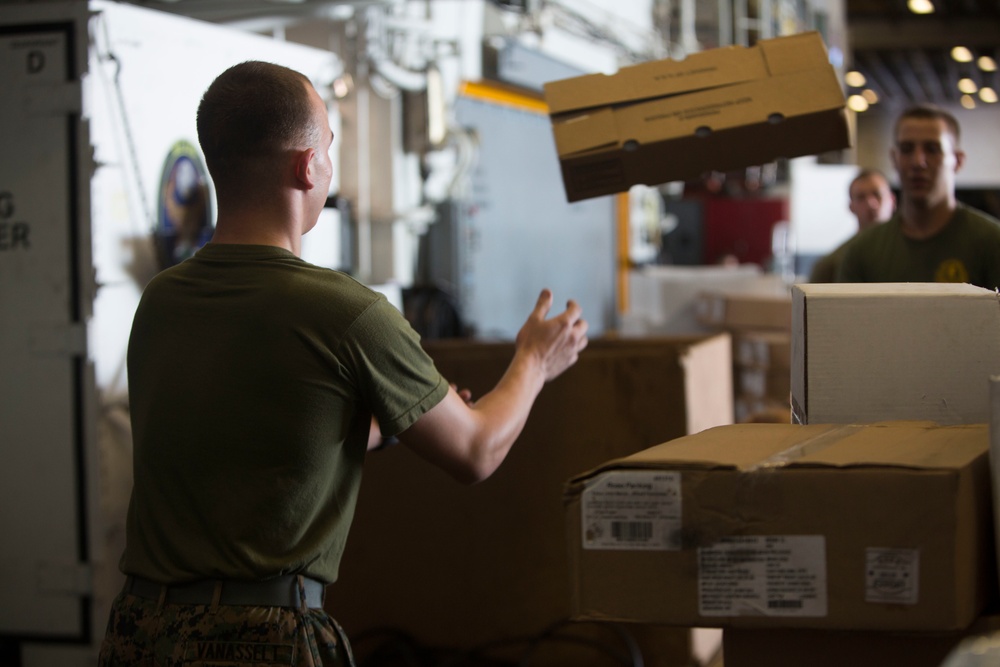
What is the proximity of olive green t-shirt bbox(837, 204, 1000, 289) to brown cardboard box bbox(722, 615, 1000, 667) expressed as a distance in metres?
1.59

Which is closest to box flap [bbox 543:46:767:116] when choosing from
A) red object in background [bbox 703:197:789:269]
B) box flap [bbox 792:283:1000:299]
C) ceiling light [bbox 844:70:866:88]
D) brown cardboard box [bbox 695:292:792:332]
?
box flap [bbox 792:283:1000:299]

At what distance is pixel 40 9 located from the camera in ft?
9.57

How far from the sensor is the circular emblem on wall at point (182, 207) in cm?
317

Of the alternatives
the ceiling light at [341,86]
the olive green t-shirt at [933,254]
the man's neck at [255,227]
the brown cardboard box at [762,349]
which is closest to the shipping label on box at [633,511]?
the man's neck at [255,227]

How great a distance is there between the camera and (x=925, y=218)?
2.97m

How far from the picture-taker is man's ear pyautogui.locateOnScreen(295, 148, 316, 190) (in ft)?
5.15

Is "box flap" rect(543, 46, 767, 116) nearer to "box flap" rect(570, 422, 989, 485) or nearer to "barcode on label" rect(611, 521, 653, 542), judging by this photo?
"box flap" rect(570, 422, 989, 485)

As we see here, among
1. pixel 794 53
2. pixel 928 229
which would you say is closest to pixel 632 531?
pixel 794 53

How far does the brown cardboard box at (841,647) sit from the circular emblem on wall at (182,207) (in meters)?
2.38

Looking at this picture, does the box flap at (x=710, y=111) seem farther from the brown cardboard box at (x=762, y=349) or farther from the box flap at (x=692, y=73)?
the brown cardboard box at (x=762, y=349)

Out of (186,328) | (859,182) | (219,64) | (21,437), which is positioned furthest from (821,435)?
(859,182)

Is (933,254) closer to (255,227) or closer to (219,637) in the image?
(255,227)

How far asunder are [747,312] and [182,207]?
11.3ft

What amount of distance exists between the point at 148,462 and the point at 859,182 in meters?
3.73
